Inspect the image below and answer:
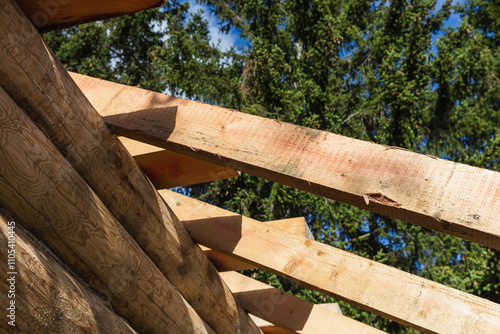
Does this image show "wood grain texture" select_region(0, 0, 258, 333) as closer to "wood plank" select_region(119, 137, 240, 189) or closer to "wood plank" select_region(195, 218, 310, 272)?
"wood plank" select_region(119, 137, 240, 189)

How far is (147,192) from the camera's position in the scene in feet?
7.13

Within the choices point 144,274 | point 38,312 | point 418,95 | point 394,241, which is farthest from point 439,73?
point 38,312

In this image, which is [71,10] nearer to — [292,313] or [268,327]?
[292,313]

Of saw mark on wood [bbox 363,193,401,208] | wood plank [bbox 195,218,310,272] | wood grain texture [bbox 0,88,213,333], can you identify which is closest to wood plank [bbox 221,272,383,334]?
wood plank [bbox 195,218,310,272]

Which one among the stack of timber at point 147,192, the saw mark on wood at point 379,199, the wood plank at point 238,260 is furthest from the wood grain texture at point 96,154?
the saw mark on wood at point 379,199

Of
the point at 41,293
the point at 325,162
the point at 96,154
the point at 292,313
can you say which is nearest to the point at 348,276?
the point at 292,313

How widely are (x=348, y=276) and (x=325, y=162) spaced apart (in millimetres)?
1335

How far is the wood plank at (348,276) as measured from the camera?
2.45 m

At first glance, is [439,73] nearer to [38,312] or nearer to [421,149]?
[421,149]

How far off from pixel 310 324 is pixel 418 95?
6.60m

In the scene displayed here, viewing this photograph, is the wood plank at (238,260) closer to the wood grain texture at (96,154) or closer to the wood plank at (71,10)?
the wood grain texture at (96,154)

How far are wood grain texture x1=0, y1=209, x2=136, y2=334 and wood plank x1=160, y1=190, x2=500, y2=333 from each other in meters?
1.04

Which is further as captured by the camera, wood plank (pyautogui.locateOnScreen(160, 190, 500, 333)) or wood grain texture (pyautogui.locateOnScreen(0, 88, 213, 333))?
wood plank (pyautogui.locateOnScreen(160, 190, 500, 333))

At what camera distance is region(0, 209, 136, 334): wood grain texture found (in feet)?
4.63
